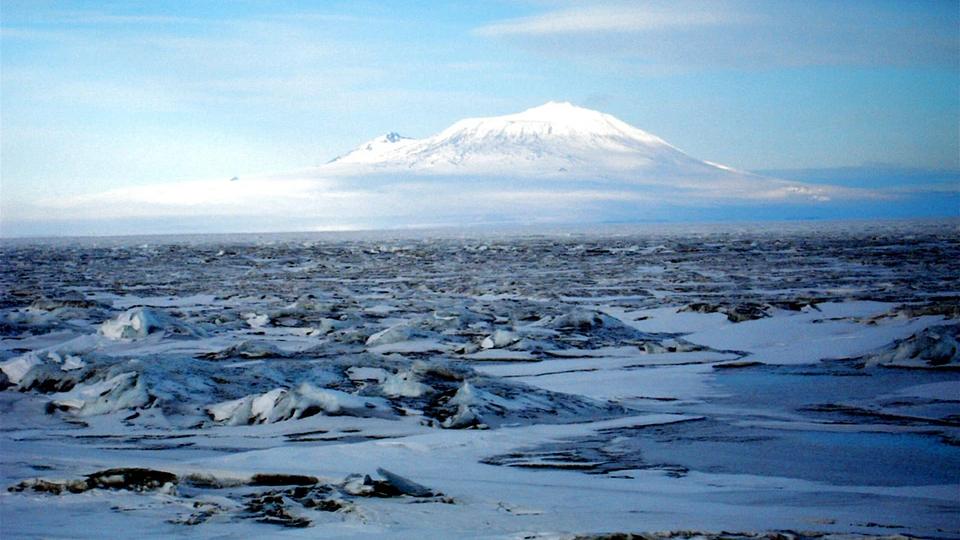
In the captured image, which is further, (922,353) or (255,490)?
(922,353)

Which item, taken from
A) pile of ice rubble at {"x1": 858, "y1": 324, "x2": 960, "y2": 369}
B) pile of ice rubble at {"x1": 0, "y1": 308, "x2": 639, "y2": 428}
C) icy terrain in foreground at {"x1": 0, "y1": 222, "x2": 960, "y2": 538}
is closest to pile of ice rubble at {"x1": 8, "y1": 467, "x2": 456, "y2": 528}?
icy terrain in foreground at {"x1": 0, "y1": 222, "x2": 960, "y2": 538}

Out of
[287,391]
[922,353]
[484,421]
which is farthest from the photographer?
[922,353]

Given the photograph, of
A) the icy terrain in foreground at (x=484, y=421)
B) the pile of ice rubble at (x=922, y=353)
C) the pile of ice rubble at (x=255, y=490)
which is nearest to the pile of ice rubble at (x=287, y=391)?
the icy terrain in foreground at (x=484, y=421)

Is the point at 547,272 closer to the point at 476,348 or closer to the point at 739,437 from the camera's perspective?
the point at 476,348

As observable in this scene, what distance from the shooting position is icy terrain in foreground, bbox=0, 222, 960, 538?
5.35m

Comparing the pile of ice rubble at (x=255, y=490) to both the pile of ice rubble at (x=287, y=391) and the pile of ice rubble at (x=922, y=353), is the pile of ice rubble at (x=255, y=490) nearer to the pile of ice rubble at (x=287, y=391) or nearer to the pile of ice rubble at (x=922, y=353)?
the pile of ice rubble at (x=287, y=391)

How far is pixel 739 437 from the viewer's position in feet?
25.1

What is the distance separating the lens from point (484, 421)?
26.6 feet

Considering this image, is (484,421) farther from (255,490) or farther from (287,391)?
(255,490)

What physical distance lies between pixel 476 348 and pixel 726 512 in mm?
7524

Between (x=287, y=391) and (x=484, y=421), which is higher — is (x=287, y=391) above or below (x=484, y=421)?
above

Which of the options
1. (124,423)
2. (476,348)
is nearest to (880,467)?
(124,423)

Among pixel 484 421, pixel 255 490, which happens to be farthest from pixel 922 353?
pixel 255 490

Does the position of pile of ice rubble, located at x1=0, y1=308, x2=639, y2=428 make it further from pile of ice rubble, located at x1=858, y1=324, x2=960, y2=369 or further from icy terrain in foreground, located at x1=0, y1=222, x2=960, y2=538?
pile of ice rubble, located at x1=858, y1=324, x2=960, y2=369
